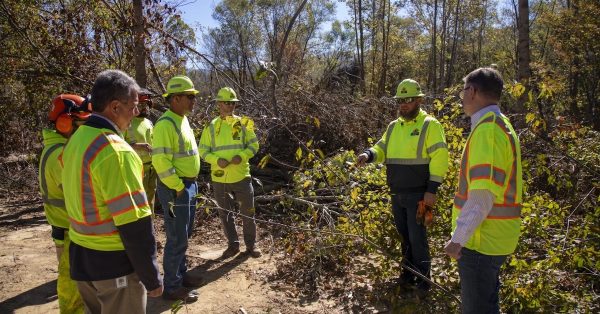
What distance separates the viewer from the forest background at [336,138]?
3932mm

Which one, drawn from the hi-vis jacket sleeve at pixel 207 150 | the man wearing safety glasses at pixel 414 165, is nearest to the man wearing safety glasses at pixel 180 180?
the hi-vis jacket sleeve at pixel 207 150

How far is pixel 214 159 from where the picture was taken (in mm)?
5203

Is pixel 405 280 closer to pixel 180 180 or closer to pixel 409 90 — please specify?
pixel 409 90

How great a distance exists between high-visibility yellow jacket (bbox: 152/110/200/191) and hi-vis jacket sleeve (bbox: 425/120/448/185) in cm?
229

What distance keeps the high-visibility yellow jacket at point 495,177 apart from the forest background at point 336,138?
124 centimetres

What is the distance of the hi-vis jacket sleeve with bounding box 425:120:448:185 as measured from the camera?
3.88 metres

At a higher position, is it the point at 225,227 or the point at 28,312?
the point at 225,227

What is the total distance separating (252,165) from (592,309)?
5841 mm

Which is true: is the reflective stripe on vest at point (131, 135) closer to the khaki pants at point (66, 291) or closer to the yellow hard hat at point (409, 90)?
the khaki pants at point (66, 291)

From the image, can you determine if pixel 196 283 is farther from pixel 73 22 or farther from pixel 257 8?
pixel 257 8

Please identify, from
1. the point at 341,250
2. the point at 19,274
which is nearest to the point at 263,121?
the point at 341,250

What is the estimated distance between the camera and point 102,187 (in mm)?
2174

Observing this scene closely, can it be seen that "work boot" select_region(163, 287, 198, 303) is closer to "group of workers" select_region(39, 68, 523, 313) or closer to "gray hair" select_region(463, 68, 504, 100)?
"group of workers" select_region(39, 68, 523, 313)

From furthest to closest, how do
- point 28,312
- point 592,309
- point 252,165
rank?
point 252,165
point 28,312
point 592,309
